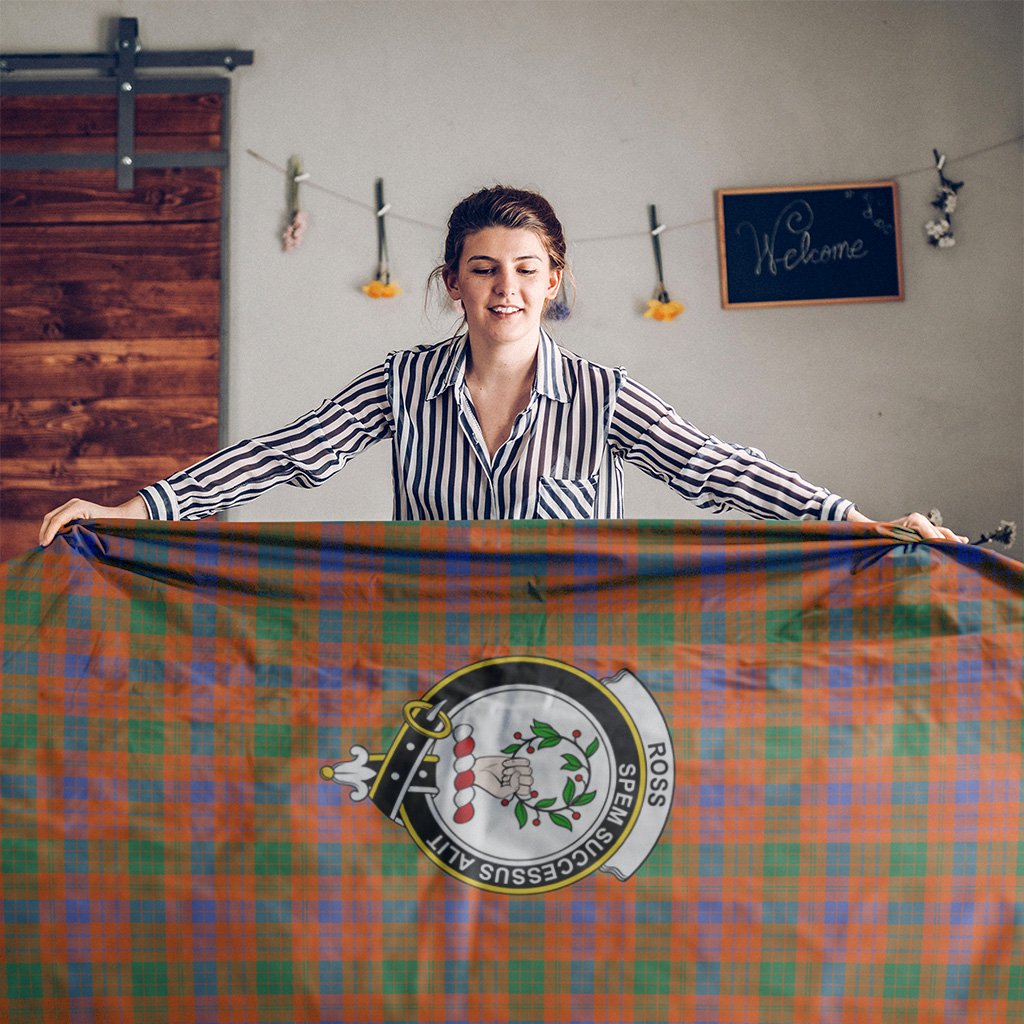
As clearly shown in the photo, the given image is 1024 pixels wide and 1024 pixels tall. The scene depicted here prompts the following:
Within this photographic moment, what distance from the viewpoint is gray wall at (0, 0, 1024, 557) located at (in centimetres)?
306

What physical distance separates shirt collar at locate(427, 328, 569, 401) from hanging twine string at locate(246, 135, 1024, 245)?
1248mm

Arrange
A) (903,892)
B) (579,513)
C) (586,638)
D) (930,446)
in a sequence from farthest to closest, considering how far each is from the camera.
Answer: (930,446), (579,513), (586,638), (903,892)

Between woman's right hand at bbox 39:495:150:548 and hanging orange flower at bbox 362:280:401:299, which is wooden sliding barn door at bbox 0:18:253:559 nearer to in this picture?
hanging orange flower at bbox 362:280:401:299

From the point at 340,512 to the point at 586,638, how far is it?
68.8 inches

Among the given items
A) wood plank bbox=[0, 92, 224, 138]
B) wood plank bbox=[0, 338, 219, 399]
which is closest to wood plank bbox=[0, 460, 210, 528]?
wood plank bbox=[0, 338, 219, 399]

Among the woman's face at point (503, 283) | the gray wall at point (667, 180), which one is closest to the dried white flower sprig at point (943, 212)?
the gray wall at point (667, 180)

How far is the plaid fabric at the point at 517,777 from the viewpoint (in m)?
1.37

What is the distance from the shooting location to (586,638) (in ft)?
4.84

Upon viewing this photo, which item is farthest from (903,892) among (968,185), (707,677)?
(968,185)

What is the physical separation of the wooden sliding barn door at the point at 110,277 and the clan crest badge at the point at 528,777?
189cm

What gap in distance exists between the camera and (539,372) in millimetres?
1925

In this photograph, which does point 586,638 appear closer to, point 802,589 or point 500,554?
point 500,554

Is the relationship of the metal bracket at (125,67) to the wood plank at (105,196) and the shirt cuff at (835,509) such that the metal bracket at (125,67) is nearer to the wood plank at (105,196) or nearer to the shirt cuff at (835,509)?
the wood plank at (105,196)

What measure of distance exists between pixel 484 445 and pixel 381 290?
4.33 ft
